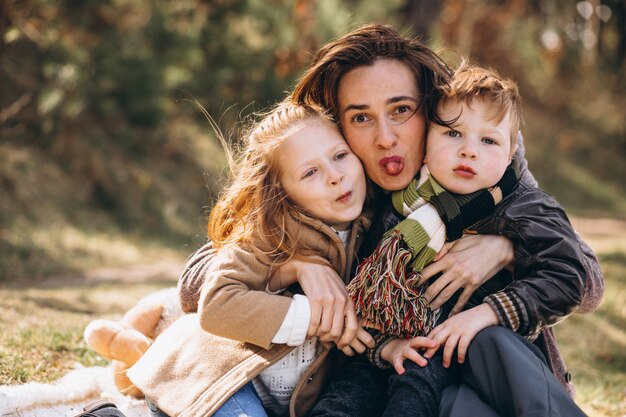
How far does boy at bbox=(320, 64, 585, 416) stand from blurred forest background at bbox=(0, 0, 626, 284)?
3833 mm

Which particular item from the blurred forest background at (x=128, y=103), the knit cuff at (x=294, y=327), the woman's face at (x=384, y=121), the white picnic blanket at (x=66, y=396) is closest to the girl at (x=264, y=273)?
the knit cuff at (x=294, y=327)

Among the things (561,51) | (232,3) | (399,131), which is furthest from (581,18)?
(399,131)

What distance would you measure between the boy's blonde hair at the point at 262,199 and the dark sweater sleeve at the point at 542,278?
87 centimetres

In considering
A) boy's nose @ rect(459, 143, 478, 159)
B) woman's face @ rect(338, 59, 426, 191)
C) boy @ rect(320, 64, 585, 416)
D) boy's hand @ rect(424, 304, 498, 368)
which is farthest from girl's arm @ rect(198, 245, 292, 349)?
boy's nose @ rect(459, 143, 478, 159)

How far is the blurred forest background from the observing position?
7.59 meters

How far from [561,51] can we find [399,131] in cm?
1716

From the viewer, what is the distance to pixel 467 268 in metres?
2.71

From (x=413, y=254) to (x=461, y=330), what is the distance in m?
0.35

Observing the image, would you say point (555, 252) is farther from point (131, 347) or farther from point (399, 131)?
point (131, 347)

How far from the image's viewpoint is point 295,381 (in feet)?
9.02

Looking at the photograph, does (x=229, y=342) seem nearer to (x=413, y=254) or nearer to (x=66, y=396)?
(x=413, y=254)

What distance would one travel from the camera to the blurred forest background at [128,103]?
7.59 metres

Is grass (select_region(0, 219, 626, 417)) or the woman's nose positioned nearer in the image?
the woman's nose

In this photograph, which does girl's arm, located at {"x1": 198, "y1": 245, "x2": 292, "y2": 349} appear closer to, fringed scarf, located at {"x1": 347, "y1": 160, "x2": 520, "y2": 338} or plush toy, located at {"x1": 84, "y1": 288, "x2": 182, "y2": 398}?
fringed scarf, located at {"x1": 347, "y1": 160, "x2": 520, "y2": 338}
